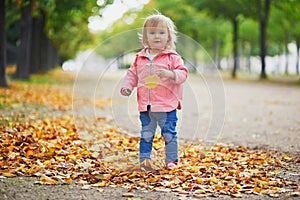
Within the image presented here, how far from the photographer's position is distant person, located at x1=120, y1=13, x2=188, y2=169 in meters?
5.05

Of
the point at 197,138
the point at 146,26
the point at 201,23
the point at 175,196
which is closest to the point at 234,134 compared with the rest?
the point at 197,138

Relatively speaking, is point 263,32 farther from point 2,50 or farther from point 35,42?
point 2,50

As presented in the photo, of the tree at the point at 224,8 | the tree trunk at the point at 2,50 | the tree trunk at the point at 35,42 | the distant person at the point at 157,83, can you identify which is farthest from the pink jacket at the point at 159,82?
the tree at the point at 224,8

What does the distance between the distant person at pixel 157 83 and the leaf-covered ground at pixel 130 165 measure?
295 millimetres

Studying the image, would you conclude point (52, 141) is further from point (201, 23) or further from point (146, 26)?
point (201, 23)

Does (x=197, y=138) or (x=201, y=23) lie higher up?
(x=201, y=23)

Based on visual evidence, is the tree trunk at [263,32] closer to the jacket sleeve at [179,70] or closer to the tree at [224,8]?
the tree at [224,8]

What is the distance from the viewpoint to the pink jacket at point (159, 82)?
5039 mm

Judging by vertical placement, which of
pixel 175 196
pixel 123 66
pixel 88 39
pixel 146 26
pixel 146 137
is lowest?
pixel 175 196

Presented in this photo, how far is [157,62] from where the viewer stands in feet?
16.8

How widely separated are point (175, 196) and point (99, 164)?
53.5 inches

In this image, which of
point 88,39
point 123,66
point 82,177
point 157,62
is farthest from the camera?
point 88,39

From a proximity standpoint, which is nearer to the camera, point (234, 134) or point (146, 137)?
point (146, 137)

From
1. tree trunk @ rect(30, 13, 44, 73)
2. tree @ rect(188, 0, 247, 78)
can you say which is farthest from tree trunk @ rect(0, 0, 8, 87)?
tree @ rect(188, 0, 247, 78)
